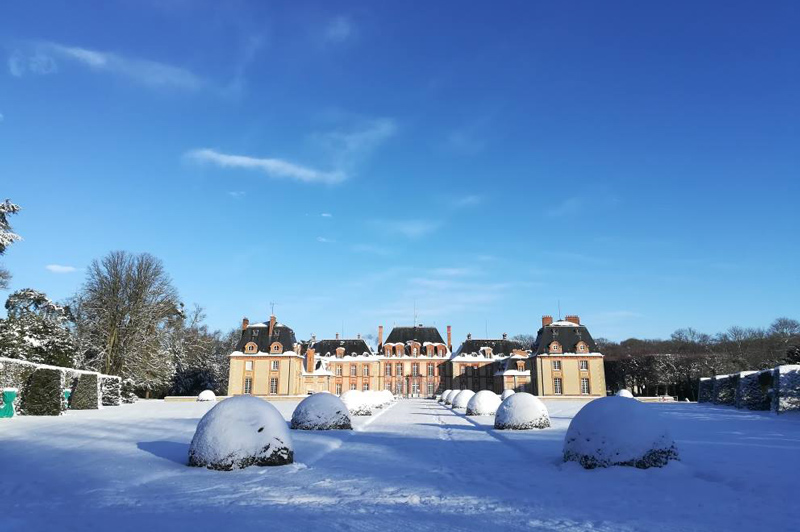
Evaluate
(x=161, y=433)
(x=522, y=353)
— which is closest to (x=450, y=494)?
(x=161, y=433)

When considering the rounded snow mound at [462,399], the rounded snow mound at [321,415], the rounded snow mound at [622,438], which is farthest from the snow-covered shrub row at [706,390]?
the rounded snow mound at [622,438]

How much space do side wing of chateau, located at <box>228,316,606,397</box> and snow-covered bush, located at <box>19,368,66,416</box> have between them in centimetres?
3437

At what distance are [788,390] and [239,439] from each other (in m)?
24.4

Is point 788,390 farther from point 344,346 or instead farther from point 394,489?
point 344,346

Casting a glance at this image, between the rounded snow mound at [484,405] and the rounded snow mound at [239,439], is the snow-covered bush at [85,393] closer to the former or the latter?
the rounded snow mound at [484,405]

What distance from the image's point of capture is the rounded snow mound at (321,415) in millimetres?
15875

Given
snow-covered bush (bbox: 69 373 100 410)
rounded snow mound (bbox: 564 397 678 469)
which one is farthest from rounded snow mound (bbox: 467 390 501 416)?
snow-covered bush (bbox: 69 373 100 410)

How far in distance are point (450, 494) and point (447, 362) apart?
202 ft

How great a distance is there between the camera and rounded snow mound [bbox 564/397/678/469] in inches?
334

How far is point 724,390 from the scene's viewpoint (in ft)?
104

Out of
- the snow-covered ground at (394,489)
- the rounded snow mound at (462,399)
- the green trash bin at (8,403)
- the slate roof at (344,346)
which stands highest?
the slate roof at (344,346)

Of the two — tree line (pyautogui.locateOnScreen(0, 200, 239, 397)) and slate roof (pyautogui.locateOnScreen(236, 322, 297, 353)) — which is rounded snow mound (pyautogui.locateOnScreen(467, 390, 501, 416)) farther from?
slate roof (pyautogui.locateOnScreen(236, 322, 297, 353))

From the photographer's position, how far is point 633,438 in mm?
8523

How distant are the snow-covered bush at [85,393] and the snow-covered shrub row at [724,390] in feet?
118
